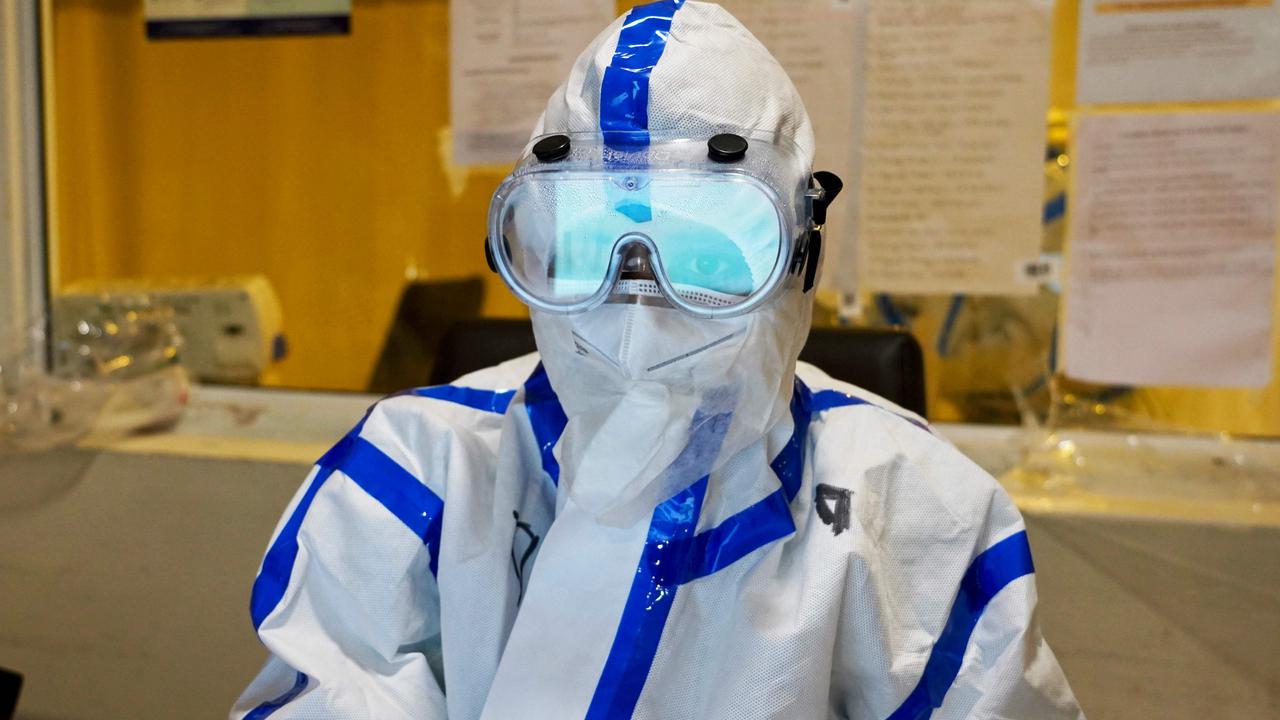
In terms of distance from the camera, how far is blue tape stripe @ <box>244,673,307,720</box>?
899 mm

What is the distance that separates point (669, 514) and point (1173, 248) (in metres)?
1.06

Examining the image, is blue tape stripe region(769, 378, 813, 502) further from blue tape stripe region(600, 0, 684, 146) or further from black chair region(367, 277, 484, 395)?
black chair region(367, 277, 484, 395)

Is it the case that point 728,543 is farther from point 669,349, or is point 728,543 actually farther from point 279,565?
point 279,565

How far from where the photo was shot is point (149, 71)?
75.0 inches

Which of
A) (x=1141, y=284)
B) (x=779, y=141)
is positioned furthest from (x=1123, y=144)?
(x=779, y=141)

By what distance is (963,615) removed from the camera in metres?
0.91

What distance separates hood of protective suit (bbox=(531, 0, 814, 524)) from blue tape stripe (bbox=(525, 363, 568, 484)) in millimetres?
54

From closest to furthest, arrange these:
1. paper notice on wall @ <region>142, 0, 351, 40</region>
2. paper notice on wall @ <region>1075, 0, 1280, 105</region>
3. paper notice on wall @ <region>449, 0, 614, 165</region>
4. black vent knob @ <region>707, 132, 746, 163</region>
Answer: black vent knob @ <region>707, 132, 746, 163</region> < paper notice on wall @ <region>1075, 0, 1280, 105</region> < paper notice on wall @ <region>449, 0, 614, 165</region> < paper notice on wall @ <region>142, 0, 351, 40</region>

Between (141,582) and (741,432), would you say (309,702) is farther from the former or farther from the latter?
(141,582)

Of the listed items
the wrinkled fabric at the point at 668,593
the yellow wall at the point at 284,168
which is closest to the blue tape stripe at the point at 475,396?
the wrinkled fabric at the point at 668,593

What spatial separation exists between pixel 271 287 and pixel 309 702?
45.7 inches

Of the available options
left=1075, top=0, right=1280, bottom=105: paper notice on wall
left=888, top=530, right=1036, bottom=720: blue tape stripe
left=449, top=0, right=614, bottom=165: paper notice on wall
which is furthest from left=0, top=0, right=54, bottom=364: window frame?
left=1075, top=0, right=1280, bottom=105: paper notice on wall

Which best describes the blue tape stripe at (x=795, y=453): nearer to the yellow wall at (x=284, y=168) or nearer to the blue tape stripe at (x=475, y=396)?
the blue tape stripe at (x=475, y=396)

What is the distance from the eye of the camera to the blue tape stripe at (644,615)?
85 centimetres
